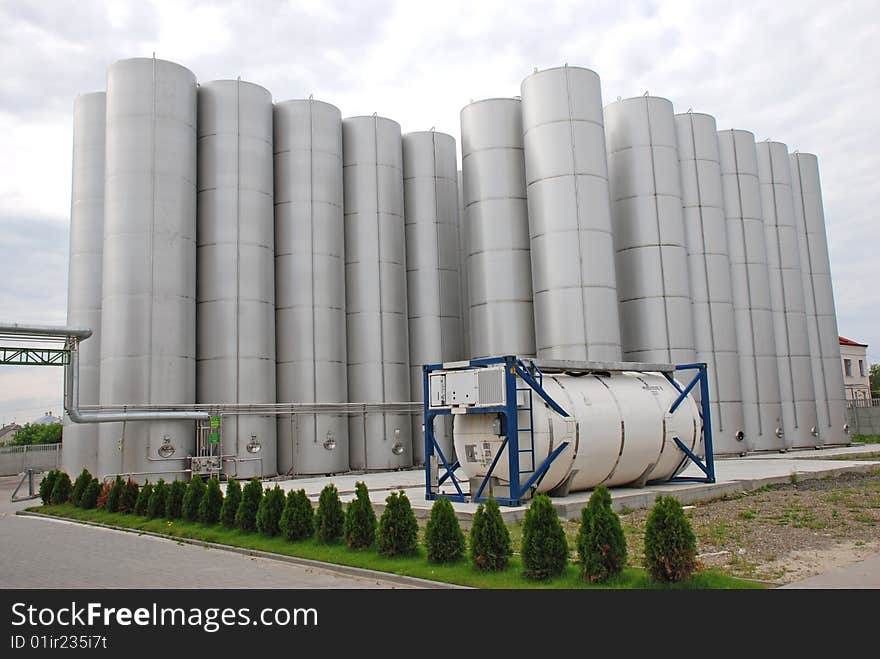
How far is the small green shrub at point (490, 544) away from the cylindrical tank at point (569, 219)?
21.7 m

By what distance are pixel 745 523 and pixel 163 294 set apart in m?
24.0

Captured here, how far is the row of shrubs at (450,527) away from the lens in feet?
34.7

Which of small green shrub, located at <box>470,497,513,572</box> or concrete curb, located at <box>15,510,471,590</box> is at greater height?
small green shrub, located at <box>470,497,513,572</box>

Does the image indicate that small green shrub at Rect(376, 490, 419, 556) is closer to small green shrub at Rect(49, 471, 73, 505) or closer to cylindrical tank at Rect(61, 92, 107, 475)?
small green shrub at Rect(49, 471, 73, 505)

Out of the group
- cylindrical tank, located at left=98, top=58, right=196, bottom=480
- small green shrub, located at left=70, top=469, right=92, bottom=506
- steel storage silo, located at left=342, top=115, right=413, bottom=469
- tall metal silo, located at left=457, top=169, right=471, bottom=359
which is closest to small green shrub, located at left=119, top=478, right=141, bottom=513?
small green shrub, located at left=70, top=469, right=92, bottom=506

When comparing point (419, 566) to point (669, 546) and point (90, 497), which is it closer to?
point (669, 546)

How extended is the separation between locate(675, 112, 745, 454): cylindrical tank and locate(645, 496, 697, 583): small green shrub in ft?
93.0

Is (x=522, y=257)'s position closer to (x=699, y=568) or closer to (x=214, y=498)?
(x=214, y=498)

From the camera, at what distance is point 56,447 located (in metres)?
56.2

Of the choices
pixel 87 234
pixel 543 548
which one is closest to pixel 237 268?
pixel 87 234


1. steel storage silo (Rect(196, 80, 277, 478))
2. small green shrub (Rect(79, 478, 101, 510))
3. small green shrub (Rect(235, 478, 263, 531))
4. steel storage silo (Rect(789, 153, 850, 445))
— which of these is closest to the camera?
small green shrub (Rect(235, 478, 263, 531))

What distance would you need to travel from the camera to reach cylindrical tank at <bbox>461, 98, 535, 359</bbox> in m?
35.9

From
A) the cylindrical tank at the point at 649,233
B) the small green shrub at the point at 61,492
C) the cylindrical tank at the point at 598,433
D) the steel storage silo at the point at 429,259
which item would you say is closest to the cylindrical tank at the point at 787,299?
the cylindrical tank at the point at 649,233

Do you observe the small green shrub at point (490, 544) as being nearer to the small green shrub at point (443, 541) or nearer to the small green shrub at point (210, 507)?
the small green shrub at point (443, 541)
